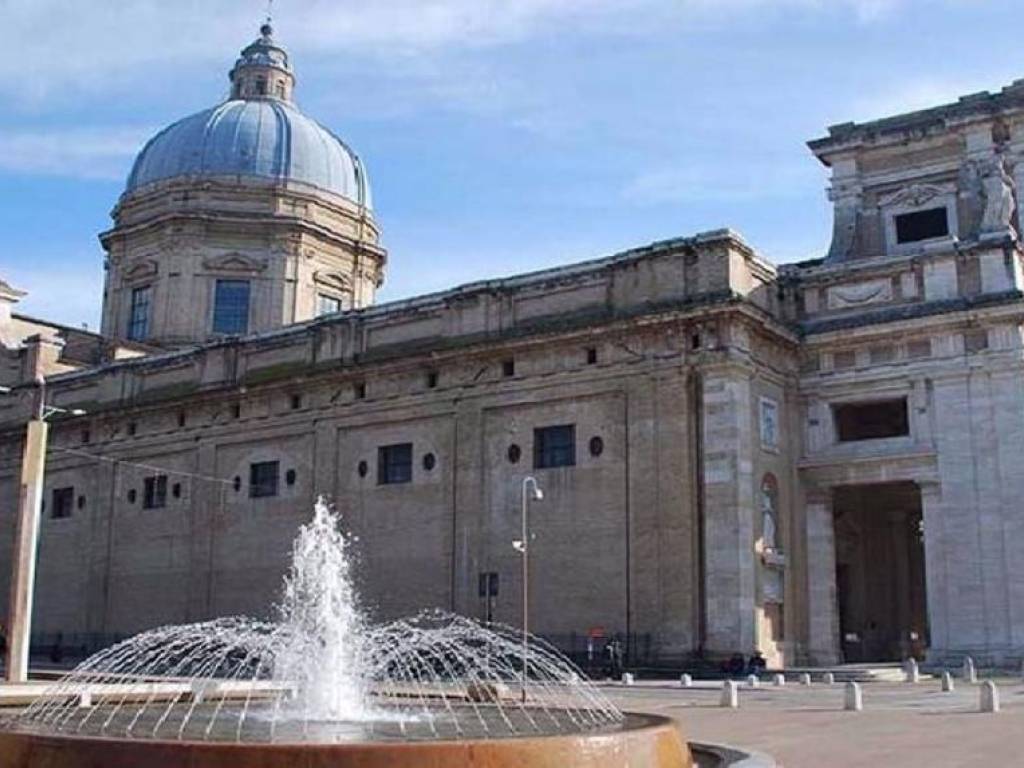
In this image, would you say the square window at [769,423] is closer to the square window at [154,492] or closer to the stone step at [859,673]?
the stone step at [859,673]

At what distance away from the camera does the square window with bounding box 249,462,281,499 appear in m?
40.2

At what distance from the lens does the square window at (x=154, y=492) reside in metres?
42.9

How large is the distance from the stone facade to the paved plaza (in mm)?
5596

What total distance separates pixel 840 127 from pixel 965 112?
4009mm

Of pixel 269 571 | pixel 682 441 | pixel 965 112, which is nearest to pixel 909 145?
pixel 965 112

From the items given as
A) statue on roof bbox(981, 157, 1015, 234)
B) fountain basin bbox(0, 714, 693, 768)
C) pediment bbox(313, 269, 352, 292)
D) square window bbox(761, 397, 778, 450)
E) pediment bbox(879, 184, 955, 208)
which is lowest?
fountain basin bbox(0, 714, 693, 768)

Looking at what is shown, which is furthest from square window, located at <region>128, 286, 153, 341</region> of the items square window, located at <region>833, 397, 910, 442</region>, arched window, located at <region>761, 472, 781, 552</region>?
square window, located at <region>833, 397, 910, 442</region>

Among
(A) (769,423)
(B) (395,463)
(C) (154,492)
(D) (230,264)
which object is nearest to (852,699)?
(A) (769,423)

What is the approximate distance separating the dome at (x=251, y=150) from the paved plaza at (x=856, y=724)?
33815 millimetres

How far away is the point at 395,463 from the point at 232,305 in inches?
687

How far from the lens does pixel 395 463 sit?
37500 mm

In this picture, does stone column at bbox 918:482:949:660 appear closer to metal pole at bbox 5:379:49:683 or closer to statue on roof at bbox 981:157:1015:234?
statue on roof at bbox 981:157:1015:234

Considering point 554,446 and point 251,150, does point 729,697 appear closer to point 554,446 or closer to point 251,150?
point 554,446

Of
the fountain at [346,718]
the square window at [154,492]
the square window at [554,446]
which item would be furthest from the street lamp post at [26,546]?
the square window at [154,492]
